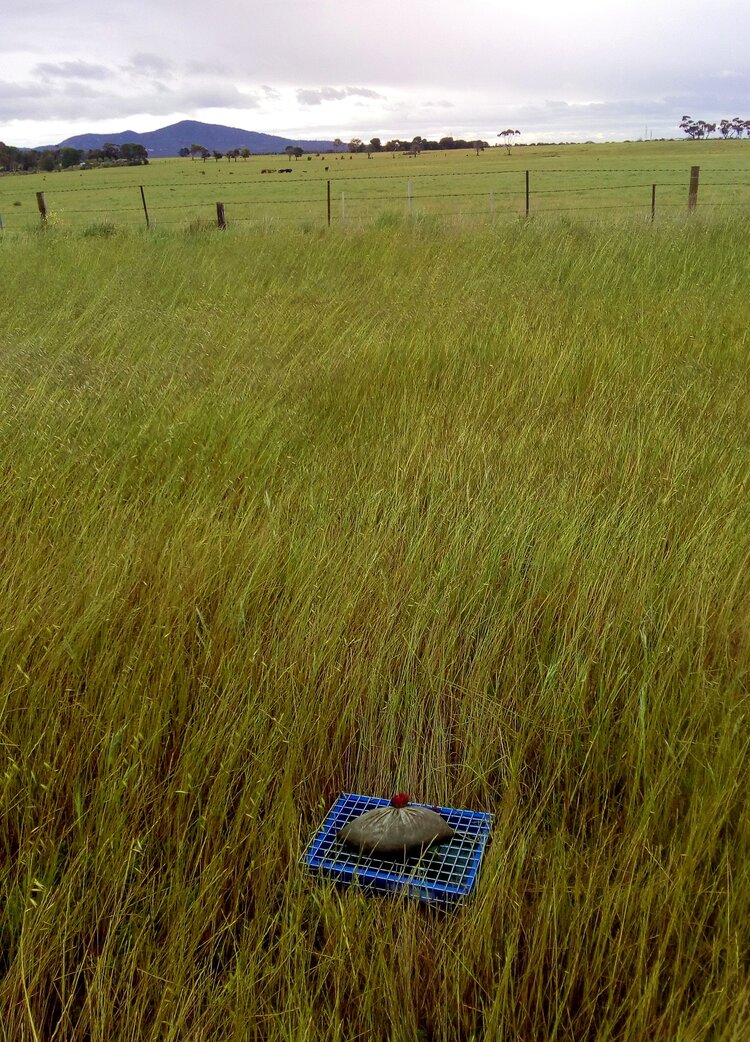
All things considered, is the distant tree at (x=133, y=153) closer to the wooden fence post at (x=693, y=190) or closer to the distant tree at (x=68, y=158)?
the distant tree at (x=68, y=158)

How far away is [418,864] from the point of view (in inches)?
66.2

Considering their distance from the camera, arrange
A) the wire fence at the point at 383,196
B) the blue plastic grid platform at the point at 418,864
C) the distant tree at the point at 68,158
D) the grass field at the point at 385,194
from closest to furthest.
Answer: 1. the blue plastic grid platform at the point at 418,864
2. the wire fence at the point at 383,196
3. the grass field at the point at 385,194
4. the distant tree at the point at 68,158

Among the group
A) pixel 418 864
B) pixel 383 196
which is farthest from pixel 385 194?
Answer: pixel 418 864

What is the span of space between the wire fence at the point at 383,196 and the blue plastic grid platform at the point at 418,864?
19917mm

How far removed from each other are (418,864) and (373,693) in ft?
2.32

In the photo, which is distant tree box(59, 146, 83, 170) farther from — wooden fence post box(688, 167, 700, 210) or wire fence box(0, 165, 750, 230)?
wooden fence post box(688, 167, 700, 210)

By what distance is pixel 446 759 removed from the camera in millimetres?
2180

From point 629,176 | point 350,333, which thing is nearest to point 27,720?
point 350,333

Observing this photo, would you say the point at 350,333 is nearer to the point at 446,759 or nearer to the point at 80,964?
the point at 446,759

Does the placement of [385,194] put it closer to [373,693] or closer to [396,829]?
[373,693]

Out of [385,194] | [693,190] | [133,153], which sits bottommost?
[693,190]

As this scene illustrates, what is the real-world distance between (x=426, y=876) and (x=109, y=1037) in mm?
649

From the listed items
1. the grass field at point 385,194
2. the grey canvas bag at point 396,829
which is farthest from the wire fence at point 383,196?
the grey canvas bag at point 396,829

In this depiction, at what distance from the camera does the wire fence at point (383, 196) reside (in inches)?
939
